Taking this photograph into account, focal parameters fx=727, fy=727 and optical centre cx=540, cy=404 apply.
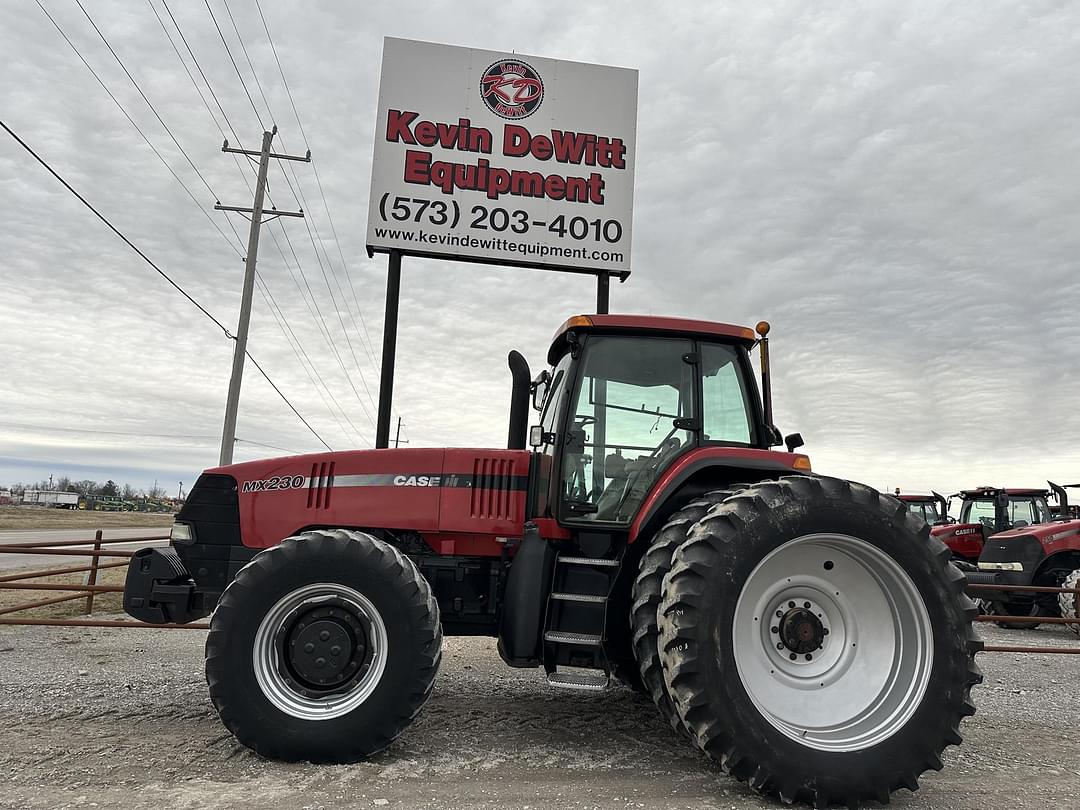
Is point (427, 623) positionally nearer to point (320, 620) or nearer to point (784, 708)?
point (320, 620)

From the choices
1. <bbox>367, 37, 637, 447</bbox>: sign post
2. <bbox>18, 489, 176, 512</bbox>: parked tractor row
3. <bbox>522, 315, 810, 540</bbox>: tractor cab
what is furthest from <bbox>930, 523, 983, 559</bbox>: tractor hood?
<bbox>18, 489, 176, 512</bbox>: parked tractor row

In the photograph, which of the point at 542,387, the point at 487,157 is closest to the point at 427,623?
the point at 542,387

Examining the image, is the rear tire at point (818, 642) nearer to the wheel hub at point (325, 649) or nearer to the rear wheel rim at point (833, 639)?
the rear wheel rim at point (833, 639)

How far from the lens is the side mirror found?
474 centimetres

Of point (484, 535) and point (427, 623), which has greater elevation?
point (484, 535)

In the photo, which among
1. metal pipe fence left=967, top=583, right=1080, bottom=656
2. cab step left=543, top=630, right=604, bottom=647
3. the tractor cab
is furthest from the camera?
metal pipe fence left=967, top=583, right=1080, bottom=656

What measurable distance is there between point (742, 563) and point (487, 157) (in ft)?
23.5

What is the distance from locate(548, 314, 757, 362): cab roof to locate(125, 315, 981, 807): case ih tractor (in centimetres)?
1

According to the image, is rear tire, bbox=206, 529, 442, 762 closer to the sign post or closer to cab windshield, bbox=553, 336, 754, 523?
cab windshield, bbox=553, 336, 754, 523

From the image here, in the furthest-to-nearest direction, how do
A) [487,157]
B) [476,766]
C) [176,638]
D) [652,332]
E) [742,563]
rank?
[487,157] → [176,638] → [652,332] → [476,766] → [742,563]

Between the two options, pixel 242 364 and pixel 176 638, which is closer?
pixel 176 638

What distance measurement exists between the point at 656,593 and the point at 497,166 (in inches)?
274

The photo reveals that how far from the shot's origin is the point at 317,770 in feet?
11.3

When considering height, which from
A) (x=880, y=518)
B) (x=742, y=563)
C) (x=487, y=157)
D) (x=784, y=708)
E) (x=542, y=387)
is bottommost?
(x=784, y=708)
